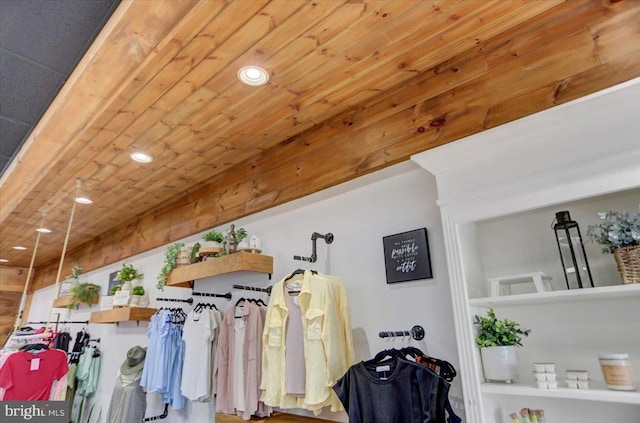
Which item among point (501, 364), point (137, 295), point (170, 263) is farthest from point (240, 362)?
point (137, 295)

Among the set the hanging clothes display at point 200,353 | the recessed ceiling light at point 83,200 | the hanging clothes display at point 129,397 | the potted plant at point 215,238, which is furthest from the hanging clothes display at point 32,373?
the potted plant at point 215,238

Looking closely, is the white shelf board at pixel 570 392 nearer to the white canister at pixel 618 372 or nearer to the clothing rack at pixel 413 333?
the white canister at pixel 618 372

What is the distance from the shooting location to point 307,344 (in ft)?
6.44

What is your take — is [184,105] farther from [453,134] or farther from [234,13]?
[453,134]

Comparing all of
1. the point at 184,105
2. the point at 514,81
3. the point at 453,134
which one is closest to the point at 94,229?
the point at 184,105

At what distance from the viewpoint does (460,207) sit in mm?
1630

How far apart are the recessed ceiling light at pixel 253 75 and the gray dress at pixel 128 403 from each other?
2949mm

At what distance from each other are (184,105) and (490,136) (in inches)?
67.5

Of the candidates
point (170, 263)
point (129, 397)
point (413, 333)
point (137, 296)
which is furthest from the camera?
point (137, 296)

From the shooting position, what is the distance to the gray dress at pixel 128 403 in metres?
3.20

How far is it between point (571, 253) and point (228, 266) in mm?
2025

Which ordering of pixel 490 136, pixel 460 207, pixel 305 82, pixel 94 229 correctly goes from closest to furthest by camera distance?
pixel 490 136 → pixel 460 207 → pixel 305 82 → pixel 94 229

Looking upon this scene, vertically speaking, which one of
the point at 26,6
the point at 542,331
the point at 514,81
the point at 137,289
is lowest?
the point at 542,331

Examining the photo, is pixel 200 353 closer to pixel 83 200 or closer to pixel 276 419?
pixel 276 419
